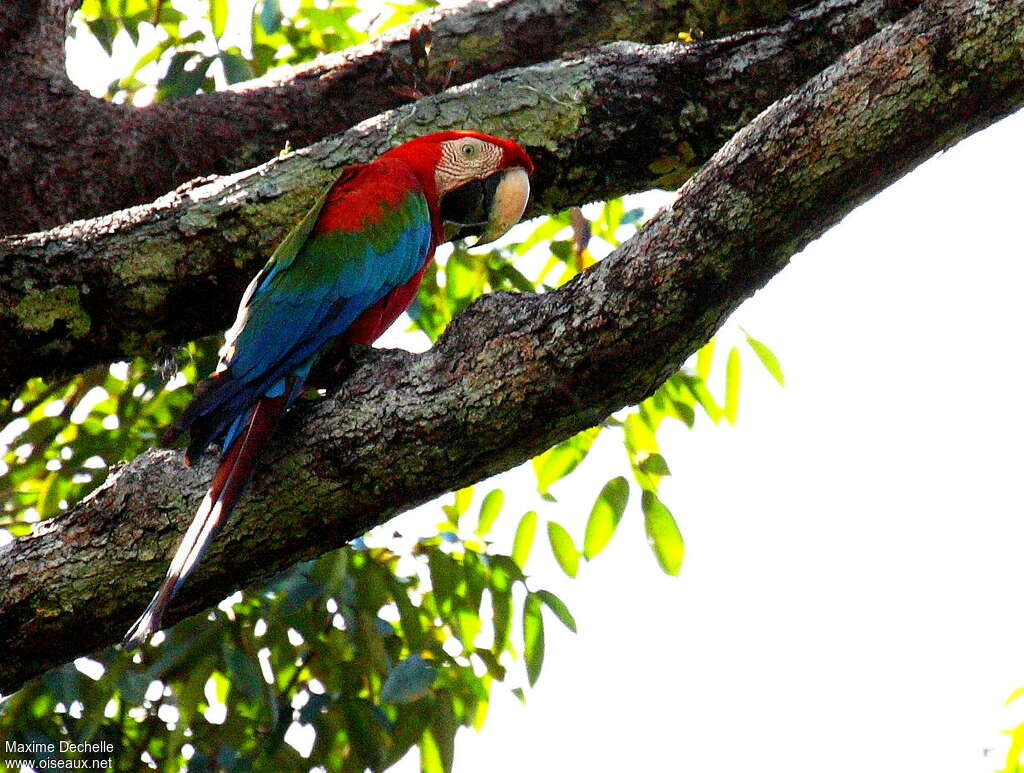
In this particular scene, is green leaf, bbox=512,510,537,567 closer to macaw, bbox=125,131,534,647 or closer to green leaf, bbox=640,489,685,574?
green leaf, bbox=640,489,685,574

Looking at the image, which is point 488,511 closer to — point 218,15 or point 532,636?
point 532,636

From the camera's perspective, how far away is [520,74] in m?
2.89

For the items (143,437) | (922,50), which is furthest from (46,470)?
(922,50)

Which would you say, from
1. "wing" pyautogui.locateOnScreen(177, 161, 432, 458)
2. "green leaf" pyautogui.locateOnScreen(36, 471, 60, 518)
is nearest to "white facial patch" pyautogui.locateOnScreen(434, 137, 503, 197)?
"wing" pyautogui.locateOnScreen(177, 161, 432, 458)

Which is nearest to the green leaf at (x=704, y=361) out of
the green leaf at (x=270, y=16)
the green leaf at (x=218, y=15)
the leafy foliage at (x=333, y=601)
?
the leafy foliage at (x=333, y=601)

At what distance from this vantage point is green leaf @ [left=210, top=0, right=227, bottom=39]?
3.49 m

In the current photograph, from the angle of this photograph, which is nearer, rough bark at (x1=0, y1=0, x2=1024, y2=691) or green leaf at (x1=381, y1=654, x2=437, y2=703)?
rough bark at (x1=0, y1=0, x2=1024, y2=691)

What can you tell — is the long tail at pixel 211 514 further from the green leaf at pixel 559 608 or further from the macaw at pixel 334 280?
the green leaf at pixel 559 608

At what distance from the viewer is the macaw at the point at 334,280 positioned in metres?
1.99

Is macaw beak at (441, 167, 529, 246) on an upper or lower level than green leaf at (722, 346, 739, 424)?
upper

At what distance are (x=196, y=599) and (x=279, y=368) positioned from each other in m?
0.53

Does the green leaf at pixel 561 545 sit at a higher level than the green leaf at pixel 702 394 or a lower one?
lower

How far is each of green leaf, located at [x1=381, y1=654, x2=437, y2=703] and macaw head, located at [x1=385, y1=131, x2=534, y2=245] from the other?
1144 mm

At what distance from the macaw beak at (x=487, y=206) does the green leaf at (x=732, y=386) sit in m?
0.80
